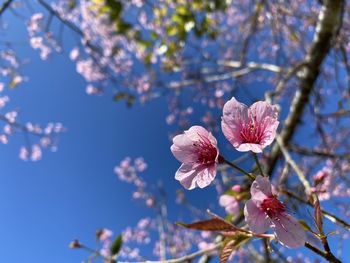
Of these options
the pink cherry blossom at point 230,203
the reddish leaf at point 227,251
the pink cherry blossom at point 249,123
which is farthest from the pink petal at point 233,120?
the pink cherry blossom at point 230,203

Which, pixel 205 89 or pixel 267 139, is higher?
pixel 205 89

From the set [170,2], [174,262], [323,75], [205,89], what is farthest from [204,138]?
[205,89]

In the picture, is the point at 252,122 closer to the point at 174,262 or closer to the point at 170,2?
the point at 174,262

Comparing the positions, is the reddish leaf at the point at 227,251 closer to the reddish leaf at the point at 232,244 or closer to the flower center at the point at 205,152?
the reddish leaf at the point at 232,244

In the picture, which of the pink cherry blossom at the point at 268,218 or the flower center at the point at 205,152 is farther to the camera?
the flower center at the point at 205,152

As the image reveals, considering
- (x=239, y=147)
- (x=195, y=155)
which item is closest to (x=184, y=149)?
(x=195, y=155)

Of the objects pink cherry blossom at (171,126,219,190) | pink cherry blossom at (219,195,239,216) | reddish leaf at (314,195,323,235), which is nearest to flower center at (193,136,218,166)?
pink cherry blossom at (171,126,219,190)

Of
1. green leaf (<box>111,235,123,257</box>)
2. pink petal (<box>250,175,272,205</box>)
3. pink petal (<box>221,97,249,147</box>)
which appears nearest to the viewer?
pink petal (<box>250,175,272,205</box>)

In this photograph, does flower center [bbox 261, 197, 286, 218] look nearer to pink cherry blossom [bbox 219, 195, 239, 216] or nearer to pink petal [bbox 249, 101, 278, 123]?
pink petal [bbox 249, 101, 278, 123]
